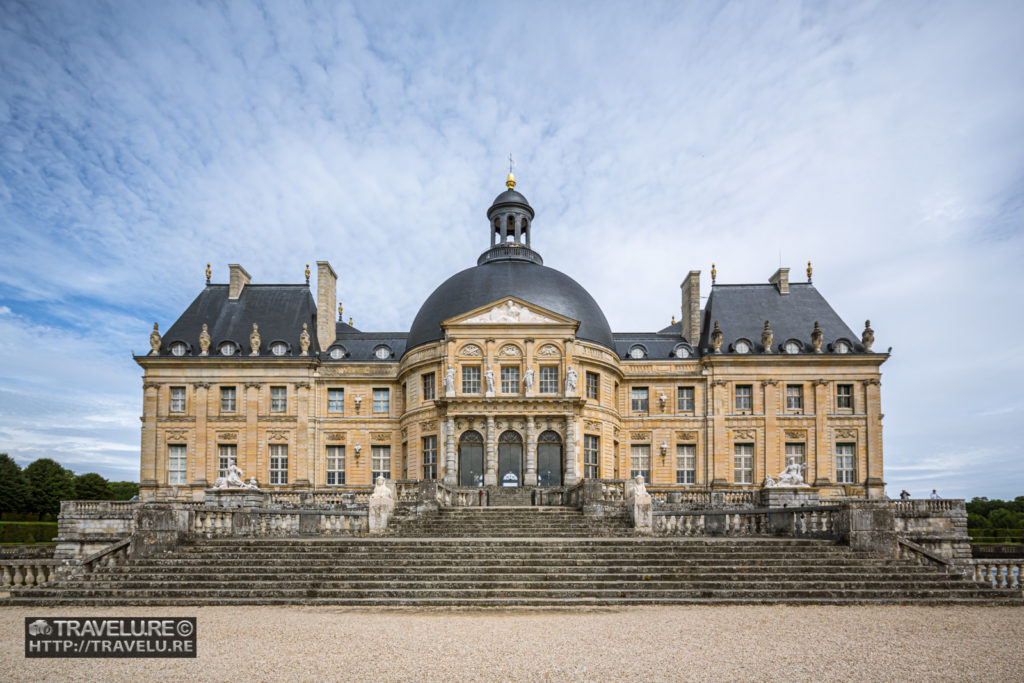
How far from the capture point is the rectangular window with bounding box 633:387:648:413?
132 feet

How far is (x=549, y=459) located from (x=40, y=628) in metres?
25.7

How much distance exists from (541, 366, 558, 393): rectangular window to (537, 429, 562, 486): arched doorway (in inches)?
84.0

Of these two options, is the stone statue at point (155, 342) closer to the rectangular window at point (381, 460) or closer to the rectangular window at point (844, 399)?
the rectangular window at point (381, 460)

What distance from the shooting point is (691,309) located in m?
41.8

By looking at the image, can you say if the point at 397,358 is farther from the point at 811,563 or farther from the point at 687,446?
the point at 811,563

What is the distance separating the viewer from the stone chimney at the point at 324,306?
4144 centimetres

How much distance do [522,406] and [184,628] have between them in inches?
991

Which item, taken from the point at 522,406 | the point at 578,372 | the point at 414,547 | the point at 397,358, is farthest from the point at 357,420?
the point at 414,547

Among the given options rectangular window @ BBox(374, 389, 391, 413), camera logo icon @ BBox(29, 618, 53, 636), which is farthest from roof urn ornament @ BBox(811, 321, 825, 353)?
camera logo icon @ BBox(29, 618, 53, 636)

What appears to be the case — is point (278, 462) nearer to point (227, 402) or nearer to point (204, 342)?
point (227, 402)

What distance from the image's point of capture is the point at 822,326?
134 feet

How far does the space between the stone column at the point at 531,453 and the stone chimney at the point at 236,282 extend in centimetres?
1929

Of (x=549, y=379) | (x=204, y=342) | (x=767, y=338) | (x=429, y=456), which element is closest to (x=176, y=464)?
(x=204, y=342)

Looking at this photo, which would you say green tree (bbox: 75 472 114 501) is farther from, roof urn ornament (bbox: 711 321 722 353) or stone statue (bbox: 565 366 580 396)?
roof urn ornament (bbox: 711 321 722 353)
